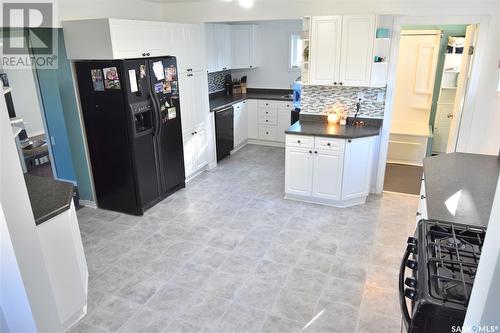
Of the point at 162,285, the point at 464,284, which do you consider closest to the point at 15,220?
the point at 162,285

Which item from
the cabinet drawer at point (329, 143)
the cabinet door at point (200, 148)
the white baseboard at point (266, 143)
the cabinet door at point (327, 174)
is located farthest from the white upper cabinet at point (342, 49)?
the white baseboard at point (266, 143)

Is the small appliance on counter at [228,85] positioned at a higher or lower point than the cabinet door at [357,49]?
lower

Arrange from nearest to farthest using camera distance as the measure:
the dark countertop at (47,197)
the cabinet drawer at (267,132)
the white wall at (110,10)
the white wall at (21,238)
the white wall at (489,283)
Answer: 1. the white wall at (489,283)
2. the white wall at (21,238)
3. the dark countertop at (47,197)
4. the white wall at (110,10)
5. the cabinet drawer at (267,132)

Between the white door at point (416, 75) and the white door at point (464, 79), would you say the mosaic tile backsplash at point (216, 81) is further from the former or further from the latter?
the white door at point (464, 79)

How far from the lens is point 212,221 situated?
3814 millimetres

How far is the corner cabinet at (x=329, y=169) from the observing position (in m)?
3.85

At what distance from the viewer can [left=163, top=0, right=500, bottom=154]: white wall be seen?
3455 mm

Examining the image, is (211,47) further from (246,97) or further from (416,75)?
(416,75)

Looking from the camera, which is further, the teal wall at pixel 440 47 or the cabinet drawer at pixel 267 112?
the cabinet drawer at pixel 267 112

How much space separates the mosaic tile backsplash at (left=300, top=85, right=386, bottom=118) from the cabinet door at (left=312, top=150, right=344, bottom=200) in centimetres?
79

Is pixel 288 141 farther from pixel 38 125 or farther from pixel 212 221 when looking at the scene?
pixel 38 125

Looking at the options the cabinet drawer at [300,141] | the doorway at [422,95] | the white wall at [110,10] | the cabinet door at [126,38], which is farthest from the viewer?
the doorway at [422,95]

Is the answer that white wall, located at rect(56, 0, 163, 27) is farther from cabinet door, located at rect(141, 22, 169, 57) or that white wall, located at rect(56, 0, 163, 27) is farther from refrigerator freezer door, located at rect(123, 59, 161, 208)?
refrigerator freezer door, located at rect(123, 59, 161, 208)

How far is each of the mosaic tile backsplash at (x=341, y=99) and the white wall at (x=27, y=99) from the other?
10.4 ft
